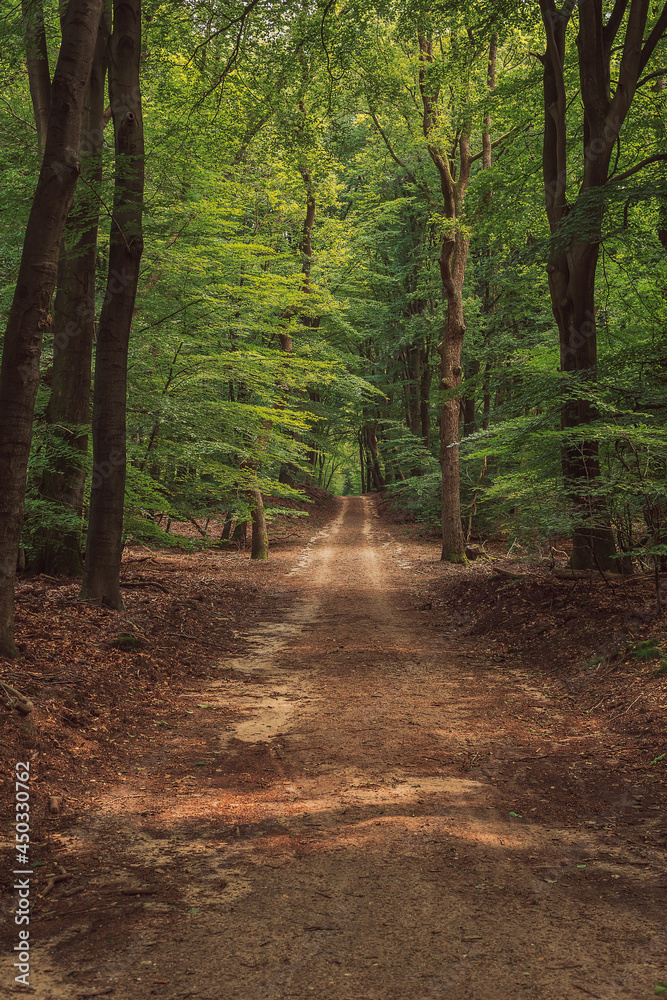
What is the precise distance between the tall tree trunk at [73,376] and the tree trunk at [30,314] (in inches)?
156

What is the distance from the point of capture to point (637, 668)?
668 centimetres

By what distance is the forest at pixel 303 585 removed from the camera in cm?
312

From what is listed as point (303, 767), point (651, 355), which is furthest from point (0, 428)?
point (651, 355)

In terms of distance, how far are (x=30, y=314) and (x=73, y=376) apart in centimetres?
481

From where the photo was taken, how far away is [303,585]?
15516 millimetres

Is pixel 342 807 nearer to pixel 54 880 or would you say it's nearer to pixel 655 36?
pixel 54 880

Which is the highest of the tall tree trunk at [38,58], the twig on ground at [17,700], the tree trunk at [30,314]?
the tall tree trunk at [38,58]

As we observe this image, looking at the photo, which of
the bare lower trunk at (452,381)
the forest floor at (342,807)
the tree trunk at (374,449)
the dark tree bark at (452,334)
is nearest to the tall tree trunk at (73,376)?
the forest floor at (342,807)

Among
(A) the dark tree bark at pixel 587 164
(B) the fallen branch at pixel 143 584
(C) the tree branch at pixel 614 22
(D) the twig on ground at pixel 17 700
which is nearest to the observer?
(D) the twig on ground at pixel 17 700

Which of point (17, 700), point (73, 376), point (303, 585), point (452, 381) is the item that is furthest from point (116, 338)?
point (452, 381)

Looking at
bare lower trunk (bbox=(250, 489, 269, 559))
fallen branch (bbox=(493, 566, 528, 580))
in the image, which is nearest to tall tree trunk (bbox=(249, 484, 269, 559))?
bare lower trunk (bbox=(250, 489, 269, 559))

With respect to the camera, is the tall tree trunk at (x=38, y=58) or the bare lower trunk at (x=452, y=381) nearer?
the tall tree trunk at (x=38, y=58)

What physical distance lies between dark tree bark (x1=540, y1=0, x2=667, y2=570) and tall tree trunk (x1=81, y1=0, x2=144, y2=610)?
5750 millimetres

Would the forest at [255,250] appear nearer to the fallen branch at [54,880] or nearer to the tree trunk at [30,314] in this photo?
the tree trunk at [30,314]
